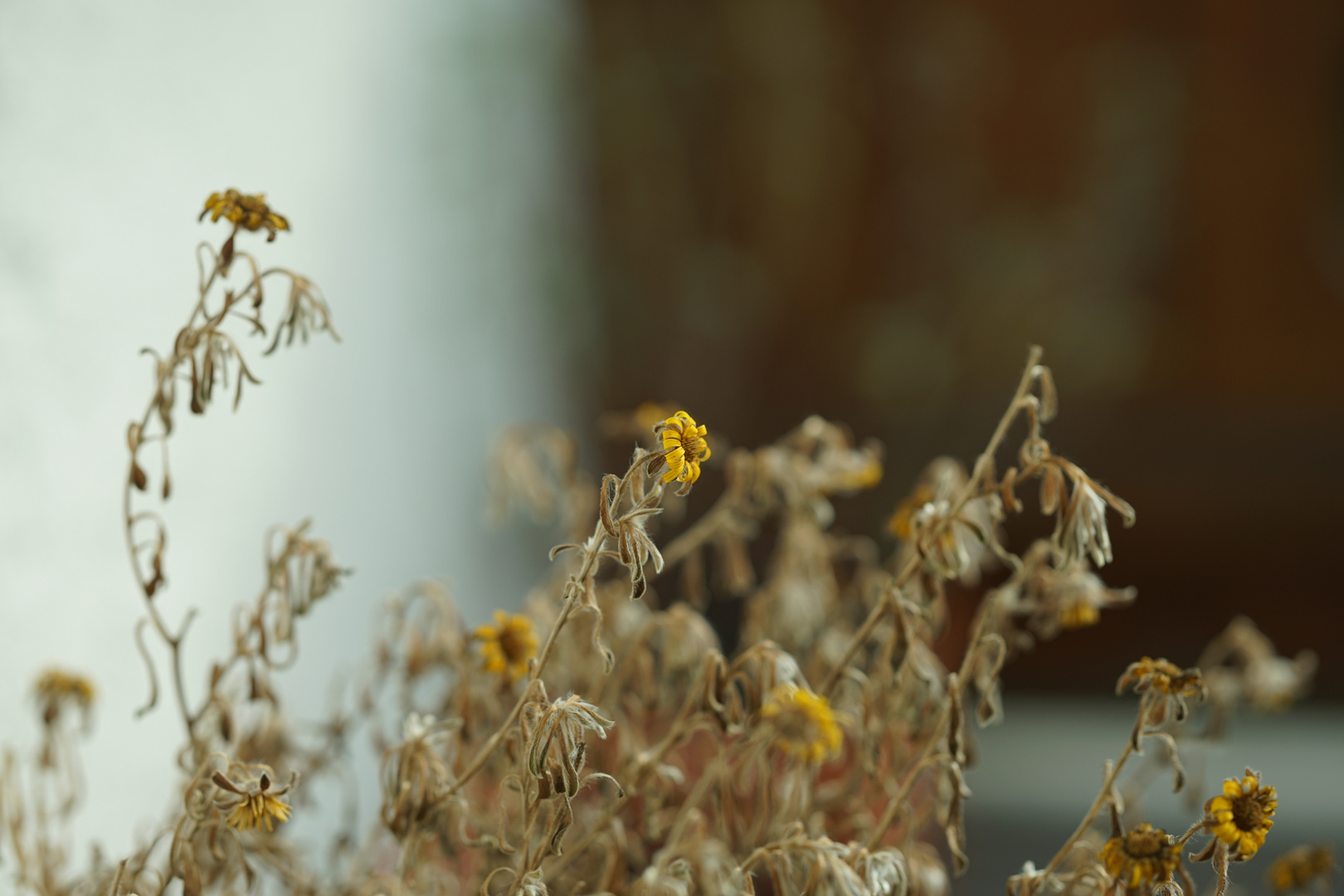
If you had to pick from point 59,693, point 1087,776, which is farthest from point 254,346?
point 1087,776

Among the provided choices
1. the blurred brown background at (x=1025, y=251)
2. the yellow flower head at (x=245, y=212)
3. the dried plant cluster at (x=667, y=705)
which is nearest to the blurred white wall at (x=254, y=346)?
the dried plant cluster at (x=667, y=705)

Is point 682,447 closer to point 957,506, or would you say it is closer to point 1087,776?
point 957,506

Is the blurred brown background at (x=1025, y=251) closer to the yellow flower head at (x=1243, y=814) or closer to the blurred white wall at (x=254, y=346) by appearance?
the blurred white wall at (x=254, y=346)

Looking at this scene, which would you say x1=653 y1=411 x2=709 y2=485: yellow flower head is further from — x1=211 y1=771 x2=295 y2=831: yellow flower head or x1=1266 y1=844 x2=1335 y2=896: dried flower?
x1=1266 y1=844 x2=1335 y2=896: dried flower

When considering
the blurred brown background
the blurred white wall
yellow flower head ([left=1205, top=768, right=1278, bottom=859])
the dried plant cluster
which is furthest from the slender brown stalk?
the blurred brown background

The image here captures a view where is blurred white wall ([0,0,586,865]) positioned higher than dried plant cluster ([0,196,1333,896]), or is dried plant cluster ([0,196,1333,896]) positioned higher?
blurred white wall ([0,0,586,865])

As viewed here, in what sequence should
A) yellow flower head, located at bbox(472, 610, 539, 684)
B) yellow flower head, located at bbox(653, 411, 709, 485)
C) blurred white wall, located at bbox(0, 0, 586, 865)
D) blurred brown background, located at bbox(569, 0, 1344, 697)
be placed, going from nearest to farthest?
yellow flower head, located at bbox(653, 411, 709, 485)
yellow flower head, located at bbox(472, 610, 539, 684)
blurred white wall, located at bbox(0, 0, 586, 865)
blurred brown background, located at bbox(569, 0, 1344, 697)
